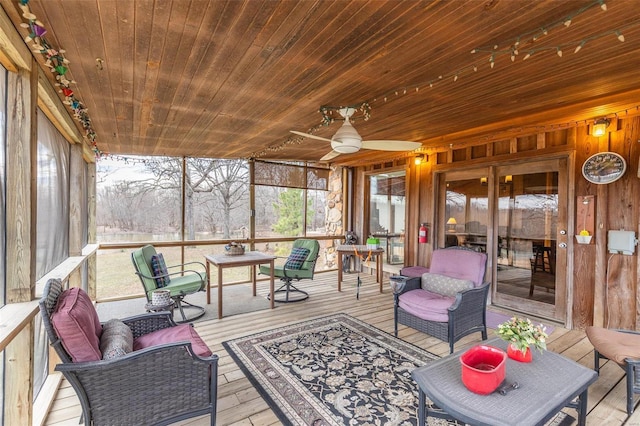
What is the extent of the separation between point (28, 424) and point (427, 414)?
244cm

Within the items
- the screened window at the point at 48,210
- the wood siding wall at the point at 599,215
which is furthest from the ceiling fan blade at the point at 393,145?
the screened window at the point at 48,210

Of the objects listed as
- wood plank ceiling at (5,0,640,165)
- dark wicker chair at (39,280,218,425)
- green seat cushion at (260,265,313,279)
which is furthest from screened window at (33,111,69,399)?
green seat cushion at (260,265,313,279)

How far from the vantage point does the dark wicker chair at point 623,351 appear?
216cm

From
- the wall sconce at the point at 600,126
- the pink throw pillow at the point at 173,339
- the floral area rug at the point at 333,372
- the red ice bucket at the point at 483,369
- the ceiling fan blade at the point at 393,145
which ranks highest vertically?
the wall sconce at the point at 600,126

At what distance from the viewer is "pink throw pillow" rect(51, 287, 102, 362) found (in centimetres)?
156

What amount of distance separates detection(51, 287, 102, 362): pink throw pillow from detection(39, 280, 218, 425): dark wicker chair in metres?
0.03

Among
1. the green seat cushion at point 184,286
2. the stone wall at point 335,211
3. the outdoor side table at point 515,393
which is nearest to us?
the outdoor side table at point 515,393

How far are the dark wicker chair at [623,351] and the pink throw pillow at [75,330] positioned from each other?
3.57 metres

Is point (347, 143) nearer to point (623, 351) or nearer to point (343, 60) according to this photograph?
point (343, 60)

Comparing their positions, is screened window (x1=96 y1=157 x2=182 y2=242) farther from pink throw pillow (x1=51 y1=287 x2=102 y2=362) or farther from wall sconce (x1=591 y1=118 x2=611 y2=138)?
wall sconce (x1=591 y1=118 x2=611 y2=138)

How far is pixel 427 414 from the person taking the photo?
1855 mm

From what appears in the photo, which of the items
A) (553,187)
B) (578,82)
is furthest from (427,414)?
(553,187)

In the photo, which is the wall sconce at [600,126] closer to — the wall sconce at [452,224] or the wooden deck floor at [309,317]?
the wall sconce at [452,224]

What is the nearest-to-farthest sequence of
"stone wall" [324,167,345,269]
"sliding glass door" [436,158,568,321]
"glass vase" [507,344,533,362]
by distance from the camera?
"glass vase" [507,344,533,362], "sliding glass door" [436,158,568,321], "stone wall" [324,167,345,269]
